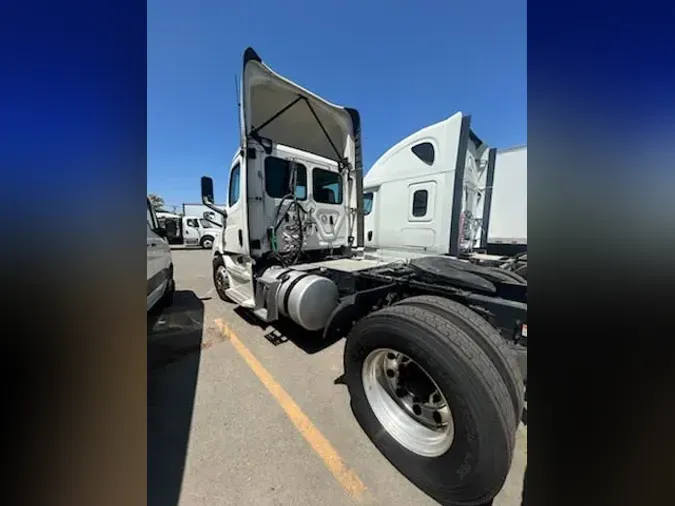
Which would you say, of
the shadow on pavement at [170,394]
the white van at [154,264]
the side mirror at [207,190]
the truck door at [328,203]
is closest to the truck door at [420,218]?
the truck door at [328,203]

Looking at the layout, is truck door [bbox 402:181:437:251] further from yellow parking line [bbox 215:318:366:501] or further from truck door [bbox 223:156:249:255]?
yellow parking line [bbox 215:318:366:501]

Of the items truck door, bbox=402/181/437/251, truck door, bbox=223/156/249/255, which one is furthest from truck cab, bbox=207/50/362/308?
truck door, bbox=402/181/437/251

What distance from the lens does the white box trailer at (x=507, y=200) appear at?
8359 millimetres

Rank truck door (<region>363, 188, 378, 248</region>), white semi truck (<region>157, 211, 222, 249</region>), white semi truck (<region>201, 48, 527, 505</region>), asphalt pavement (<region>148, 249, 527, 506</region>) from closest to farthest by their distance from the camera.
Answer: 1. white semi truck (<region>201, 48, 527, 505</region>)
2. asphalt pavement (<region>148, 249, 527, 506</region>)
3. truck door (<region>363, 188, 378, 248</region>)
4. white semi truck (<region>157, 211, 222, 249</region>)

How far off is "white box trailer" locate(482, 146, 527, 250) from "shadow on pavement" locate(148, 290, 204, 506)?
335 inches

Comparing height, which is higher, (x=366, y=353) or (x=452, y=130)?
(x=452, y=130)

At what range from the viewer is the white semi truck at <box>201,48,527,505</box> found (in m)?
1.55

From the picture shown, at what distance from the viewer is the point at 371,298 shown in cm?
285

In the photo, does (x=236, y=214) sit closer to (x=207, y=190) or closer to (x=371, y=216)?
(x=207, y=190)
